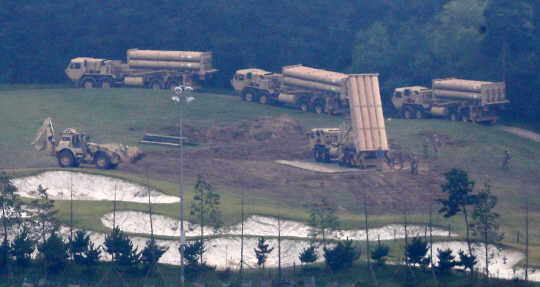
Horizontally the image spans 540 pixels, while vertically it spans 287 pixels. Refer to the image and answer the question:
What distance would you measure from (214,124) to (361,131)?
1743 centimetres

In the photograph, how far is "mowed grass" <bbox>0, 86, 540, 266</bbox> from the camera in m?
40.4

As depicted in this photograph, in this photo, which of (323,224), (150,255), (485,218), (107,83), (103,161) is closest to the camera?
(150,255)

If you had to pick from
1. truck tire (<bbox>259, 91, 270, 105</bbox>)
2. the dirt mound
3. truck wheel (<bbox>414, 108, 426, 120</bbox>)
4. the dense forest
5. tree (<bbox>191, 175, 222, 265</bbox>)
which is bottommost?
tree (<bbox>191, 175, 222, 265</bbox>)

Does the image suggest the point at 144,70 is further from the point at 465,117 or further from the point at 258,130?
the point at 465,117

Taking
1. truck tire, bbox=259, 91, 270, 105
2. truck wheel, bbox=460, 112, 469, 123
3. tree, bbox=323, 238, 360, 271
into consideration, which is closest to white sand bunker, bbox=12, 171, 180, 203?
tree, bbox=323, 238, 360, 271

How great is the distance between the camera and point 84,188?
145 ft

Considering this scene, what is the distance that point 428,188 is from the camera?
156ft

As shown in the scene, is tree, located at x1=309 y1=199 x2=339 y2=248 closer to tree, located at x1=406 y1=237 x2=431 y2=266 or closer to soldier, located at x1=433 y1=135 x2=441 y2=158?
tree, located at x1=406 y1=237 x2=431 y2=266

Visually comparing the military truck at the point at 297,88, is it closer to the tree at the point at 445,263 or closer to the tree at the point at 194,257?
the tree at the point at 445,263

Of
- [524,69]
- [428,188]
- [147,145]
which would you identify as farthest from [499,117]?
[147,145]

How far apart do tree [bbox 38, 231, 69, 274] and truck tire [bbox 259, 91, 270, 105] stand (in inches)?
1788

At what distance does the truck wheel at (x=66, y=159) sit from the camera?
A: 47.2 m

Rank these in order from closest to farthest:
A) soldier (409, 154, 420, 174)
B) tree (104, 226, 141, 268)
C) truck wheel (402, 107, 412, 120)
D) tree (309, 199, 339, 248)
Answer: tree (104, 226, 141, 268) < tree (309, 199, 339, 248) < soldier (409, 154, 420, 174) < truck wheel (402, 107, 412, 120)

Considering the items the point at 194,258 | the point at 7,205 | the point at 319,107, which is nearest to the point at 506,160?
the point at 319,107
